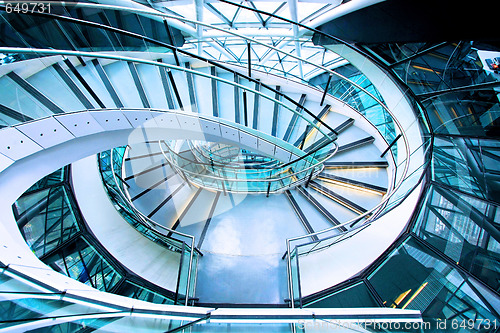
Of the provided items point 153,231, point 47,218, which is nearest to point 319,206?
point 153,231

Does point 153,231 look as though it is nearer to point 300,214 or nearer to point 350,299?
point 300,214

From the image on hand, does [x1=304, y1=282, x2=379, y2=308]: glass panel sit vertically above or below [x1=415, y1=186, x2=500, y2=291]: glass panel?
below

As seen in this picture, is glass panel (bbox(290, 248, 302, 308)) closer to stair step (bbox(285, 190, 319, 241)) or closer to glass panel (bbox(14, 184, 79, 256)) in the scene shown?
stair step (bbox(285, 190, 319, 241))

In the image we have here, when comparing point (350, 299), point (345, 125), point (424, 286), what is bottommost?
point (350, 299)

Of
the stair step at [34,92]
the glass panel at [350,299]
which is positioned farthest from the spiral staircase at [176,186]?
the glass panel at [350,299]

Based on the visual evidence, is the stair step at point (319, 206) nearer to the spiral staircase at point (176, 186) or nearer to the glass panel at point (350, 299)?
the spiral staircase at point (176, 186)

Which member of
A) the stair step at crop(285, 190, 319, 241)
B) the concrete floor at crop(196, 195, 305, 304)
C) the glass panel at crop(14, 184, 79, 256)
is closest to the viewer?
the glass panel at crop(14, 184, 79, 256)

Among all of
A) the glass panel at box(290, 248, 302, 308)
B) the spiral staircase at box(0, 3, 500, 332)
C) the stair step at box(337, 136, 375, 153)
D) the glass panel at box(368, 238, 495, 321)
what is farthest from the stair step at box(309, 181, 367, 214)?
the glass panel at box(290, 248, 302, 308)

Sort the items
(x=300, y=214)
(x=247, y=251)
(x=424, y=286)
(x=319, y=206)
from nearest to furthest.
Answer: (x=424, y=286), (x=247, y=251), (x=300, y=214), (x=319, y=206)

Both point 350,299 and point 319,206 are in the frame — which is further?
point 319,206

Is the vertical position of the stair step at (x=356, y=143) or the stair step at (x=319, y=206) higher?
the stair step at (x=356, y=143)

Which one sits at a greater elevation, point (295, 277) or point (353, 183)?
point (353, 183)

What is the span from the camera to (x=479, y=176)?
3.93m

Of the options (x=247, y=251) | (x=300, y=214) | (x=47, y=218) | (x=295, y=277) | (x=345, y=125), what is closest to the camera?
(x=295, y=277)
